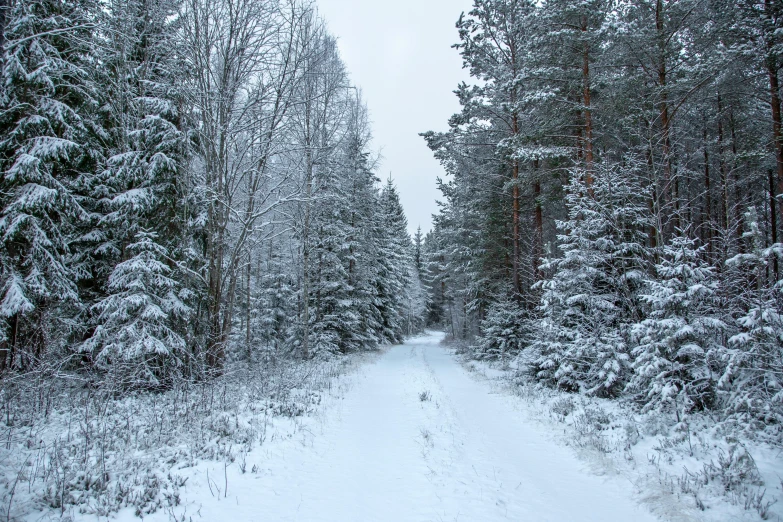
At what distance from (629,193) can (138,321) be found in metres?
13.3

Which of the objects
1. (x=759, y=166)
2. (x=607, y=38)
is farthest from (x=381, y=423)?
(x=759, y=166)

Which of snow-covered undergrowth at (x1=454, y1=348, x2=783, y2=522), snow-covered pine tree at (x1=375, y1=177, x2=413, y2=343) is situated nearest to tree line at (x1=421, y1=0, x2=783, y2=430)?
snow-covered undergrowth at (x1=454, y1=348, x2=783, y2=522)

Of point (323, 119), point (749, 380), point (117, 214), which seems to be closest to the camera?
point (749, 380)

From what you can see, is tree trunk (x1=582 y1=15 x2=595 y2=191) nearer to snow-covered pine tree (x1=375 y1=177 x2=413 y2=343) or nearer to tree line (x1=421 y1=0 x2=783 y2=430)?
tree line (x1=421 y1=0 x2=783 y2=430)

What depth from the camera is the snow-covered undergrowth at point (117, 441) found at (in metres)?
4.13

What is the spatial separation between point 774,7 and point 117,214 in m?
19.3

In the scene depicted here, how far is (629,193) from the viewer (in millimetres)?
10180

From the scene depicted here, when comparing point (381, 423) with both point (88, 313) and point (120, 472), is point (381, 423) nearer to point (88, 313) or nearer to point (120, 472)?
point (120, 472)

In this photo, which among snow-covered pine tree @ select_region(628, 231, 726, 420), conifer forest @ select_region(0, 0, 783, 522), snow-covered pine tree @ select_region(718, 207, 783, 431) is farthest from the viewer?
snow-covered pine tree @ select_region(628, 231, 726, 420)

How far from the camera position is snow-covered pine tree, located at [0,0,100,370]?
338 inches

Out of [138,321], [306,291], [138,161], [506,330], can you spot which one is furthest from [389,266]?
[138,321]

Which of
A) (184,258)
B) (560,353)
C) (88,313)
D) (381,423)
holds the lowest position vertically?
(381,423)

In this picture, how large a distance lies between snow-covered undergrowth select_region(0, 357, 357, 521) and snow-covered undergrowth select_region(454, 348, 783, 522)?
5566 mm

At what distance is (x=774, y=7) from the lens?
10531 millimetres
